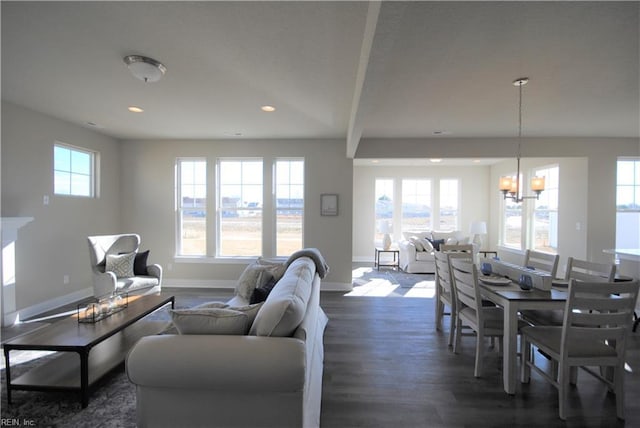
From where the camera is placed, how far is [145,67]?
235cm

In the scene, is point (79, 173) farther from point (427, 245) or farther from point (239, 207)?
point (427, 245)

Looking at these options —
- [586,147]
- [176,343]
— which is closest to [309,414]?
[176,343]

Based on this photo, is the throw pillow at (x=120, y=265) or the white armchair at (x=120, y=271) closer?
the white armchair at (x=120, y=271)

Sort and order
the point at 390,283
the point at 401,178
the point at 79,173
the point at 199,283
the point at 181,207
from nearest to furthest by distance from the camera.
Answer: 1. the point at 79,173
2. the point at 199,283
3. the point at 181,207
4. the point at 390,283
5. the point at 401,178

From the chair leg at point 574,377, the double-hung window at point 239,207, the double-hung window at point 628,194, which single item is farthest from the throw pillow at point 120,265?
the double-hung window at point 628,194

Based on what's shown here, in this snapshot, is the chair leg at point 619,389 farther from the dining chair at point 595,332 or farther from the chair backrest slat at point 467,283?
the chair backrest slat at point 467,283

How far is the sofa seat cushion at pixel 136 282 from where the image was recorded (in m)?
3.65

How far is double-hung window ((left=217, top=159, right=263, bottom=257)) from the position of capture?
5.29 meters

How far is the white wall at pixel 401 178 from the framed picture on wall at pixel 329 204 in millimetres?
Answer: 2917

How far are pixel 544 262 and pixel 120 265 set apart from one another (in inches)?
199

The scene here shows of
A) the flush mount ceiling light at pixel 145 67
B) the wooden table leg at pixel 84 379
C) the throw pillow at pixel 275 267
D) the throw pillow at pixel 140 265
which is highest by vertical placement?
the flush mount ceiling light at pixel 145 67

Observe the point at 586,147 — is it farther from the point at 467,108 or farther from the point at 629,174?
the point at 467,108

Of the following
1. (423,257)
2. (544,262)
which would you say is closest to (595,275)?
(544,262)

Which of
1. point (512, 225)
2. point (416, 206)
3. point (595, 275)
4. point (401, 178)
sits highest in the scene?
point (401, 178)
